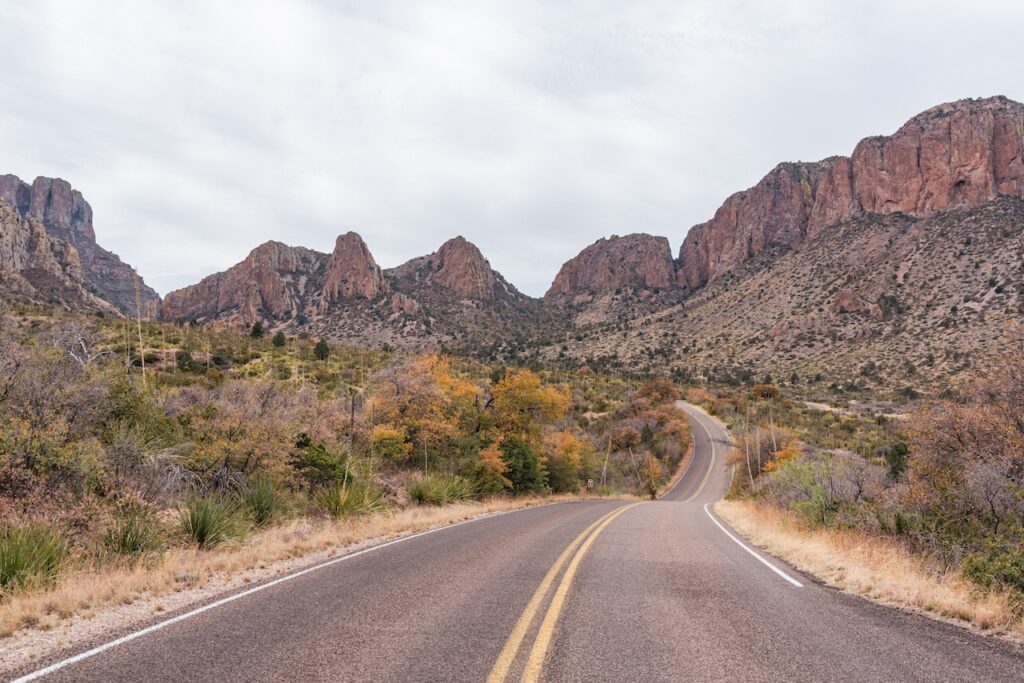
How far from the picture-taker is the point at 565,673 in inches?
175

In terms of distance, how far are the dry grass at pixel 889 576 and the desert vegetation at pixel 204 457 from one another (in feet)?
31.7

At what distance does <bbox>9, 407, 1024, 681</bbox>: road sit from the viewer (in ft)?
14.9

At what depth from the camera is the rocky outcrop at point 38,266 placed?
72.6 meters

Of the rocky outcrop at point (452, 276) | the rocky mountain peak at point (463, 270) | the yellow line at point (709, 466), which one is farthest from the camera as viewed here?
the rocky mountain peak at point (463, 270)

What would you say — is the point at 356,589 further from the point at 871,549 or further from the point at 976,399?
the point at 976,399

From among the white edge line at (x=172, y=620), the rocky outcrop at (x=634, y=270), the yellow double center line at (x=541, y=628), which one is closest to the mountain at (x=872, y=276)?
the rocky outcrop at (x=634, y=270)

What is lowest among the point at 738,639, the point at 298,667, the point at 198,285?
the point at 738,639

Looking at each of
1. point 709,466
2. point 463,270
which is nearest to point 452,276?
point 463,270

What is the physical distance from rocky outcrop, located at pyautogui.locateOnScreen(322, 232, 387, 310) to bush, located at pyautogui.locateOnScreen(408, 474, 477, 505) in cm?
12869

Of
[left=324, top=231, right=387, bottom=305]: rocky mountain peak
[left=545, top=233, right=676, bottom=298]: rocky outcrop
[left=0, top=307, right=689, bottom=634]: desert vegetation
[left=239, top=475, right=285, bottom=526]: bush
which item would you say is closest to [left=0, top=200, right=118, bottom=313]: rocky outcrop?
[left=0, top=307, right=689, bottom=634]: desert vegetation

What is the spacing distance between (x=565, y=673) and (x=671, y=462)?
68551 millimetres

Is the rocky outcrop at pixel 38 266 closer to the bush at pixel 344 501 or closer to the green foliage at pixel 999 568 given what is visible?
the bush at pixel 344 501

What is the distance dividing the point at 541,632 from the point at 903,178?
137m

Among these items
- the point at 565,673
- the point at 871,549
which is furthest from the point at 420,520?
the point at 565,673
